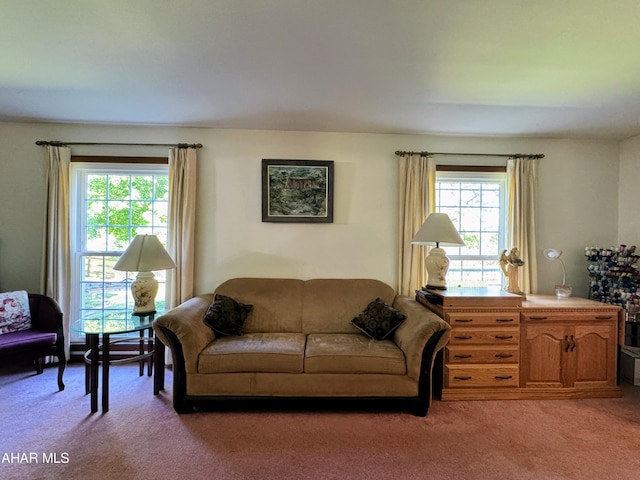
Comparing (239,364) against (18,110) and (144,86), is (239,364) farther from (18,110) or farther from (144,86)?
(18,110)

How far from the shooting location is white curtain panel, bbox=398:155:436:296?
10.5 feet

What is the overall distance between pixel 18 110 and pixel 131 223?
1.37 meters

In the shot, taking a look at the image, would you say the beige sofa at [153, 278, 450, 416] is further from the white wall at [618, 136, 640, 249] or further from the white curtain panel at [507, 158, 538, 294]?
the white wall at [618, 136, 640, 249]

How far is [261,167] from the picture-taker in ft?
10.6

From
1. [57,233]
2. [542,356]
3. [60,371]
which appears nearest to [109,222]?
[57,233]

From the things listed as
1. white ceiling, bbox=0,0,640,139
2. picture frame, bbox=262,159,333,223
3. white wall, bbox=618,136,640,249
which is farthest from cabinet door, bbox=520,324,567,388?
picture frame, bbox=262,159,333,223

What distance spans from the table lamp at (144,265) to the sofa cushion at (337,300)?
137 centimetres

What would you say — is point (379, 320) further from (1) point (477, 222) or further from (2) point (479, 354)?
(1) point (477, 222)

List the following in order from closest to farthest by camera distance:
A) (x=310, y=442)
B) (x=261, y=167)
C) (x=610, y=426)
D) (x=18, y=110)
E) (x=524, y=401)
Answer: (x=310, y=442), (x=610, y=426), (x=524, y=401), (x=18, y=110), (x=261, y=167)

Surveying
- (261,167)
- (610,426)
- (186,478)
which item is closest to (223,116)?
(261,167)

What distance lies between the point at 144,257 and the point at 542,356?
3592 mm

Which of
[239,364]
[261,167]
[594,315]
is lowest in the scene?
[239,364]

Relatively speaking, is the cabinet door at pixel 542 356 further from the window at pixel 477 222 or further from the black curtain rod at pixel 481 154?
the black curtain rod at pixel 481 154

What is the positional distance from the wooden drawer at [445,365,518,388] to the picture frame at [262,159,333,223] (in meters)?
1.84
